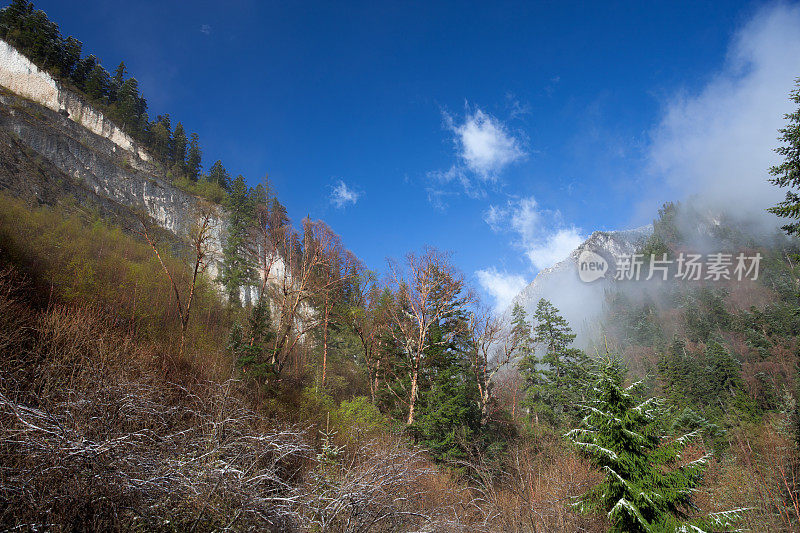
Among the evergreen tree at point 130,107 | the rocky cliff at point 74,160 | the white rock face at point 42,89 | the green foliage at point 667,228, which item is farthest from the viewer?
the green foliage at point 667,228

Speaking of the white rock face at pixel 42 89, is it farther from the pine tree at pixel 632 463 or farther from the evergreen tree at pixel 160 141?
the pine tree at pixel 632 463

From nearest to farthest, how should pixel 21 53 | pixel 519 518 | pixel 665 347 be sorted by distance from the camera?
pixel 519 518, pixel 21 53, pixel 665 347

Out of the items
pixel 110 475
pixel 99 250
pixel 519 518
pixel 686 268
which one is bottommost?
pixel 519 518

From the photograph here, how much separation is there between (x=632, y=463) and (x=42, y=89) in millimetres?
60567

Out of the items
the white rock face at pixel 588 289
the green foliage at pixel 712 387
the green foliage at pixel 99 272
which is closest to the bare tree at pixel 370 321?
the green foliage at pixel 99 272

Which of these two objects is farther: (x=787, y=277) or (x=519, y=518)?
(x=787, y=277)

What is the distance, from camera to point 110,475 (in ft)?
10.2

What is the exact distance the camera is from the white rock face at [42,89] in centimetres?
3612

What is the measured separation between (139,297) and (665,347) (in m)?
92.5

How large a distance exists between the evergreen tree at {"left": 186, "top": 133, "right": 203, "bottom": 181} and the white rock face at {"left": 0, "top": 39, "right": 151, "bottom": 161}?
988 centimetres

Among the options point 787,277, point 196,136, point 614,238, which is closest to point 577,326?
point 787,277

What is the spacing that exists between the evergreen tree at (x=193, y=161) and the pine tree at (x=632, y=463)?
2308 inches

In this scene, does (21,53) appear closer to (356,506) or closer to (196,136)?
(196,136)

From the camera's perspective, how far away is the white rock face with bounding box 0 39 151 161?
3612cm
